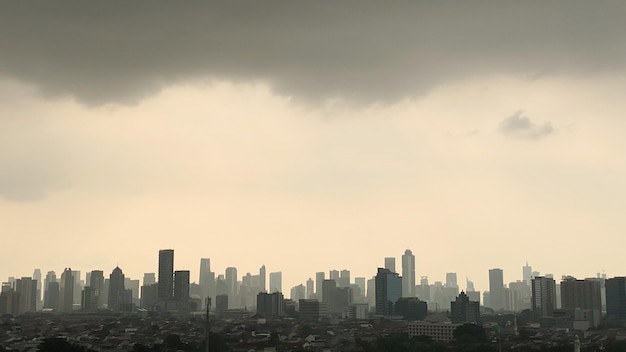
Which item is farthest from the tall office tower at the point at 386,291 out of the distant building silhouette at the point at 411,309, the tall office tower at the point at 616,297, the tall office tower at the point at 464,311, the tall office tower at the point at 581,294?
the tall office tower at the point at 616,297

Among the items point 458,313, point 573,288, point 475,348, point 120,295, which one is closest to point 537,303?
point 573,288

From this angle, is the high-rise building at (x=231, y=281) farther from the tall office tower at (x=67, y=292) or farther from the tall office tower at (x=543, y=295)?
the tall office tower at (x=543, y=295)

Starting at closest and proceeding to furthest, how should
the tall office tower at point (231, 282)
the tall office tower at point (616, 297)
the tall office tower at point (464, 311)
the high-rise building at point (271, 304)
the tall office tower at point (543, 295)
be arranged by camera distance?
1. the tall office tower at point (464, 311)
2. the tall office tower at point (616, 297)
3. the tall office tower at point (543, 295)
4. the high-rise building at point (271, 304)
5. the tall office tower at point (231, 282)

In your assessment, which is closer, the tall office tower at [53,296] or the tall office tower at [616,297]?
the tall office tower at [616,297]

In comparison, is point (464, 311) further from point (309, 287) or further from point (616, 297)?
point (309, 287)

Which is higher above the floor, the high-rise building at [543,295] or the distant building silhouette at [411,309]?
the high-rise building at [543,295]

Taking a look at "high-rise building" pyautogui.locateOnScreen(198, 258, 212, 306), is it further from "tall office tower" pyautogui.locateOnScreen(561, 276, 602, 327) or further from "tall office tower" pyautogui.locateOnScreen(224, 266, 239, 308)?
"tall office tower" pyautogui.locateOnScreen(561, 276, 602, 327)
